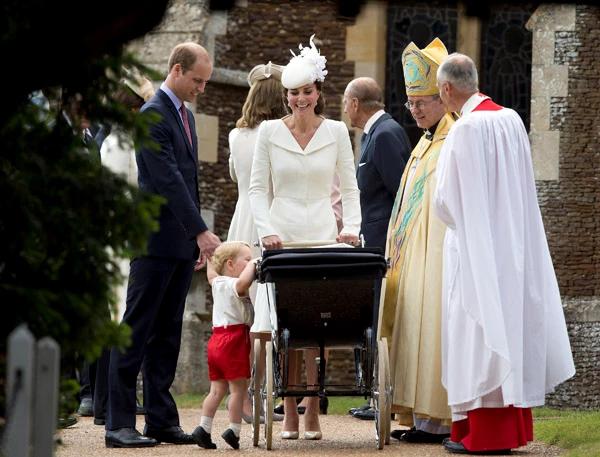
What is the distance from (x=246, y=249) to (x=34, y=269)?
367cm

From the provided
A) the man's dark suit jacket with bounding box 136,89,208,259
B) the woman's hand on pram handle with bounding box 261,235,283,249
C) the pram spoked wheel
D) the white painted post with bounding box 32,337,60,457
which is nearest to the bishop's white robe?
the woman's hand on pram handle with bounding box 261,235,283,249

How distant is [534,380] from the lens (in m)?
6.87

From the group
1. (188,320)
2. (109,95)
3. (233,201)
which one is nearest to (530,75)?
(233,201)

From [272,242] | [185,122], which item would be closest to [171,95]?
[185,122]

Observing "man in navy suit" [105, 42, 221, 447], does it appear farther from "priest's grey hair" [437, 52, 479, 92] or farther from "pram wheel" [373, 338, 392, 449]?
"priest's grey hair" [437, 52, 479, 92]

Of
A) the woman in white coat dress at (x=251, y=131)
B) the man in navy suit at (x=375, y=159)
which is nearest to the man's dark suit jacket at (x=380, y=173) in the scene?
the man in navy suit at (x=375, y=159)

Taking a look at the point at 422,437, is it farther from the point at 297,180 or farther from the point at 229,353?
the point at 297,180

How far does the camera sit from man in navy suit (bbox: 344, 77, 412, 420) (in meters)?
8.78

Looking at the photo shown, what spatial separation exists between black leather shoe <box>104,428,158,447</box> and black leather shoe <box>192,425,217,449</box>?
1.00ft

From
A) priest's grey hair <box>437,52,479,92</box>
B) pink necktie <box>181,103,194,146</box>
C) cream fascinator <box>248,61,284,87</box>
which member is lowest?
pink necktie <box>181,103,194,146</box>

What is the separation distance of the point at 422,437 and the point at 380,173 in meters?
2.11

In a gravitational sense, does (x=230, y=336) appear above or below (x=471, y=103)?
below

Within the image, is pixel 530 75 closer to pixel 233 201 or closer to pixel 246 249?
pixel 233 201

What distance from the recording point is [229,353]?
731 cm
